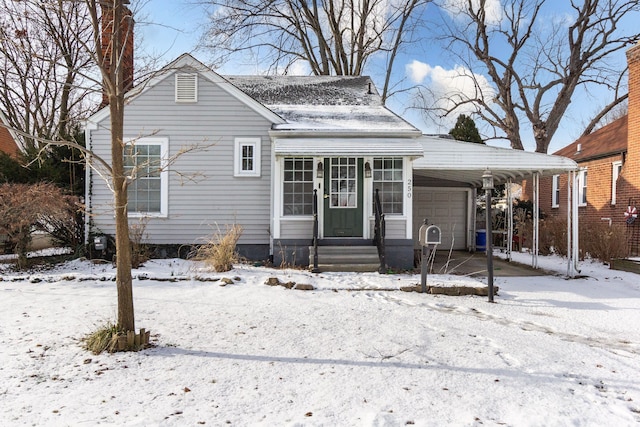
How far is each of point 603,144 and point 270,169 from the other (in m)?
13.3

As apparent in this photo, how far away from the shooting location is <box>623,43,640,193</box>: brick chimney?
42.8 feet

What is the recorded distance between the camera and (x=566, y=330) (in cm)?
547

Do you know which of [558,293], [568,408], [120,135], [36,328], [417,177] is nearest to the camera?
[568,408]

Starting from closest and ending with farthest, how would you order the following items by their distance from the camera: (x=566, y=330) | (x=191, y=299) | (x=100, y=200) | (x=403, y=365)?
(x=403, y=365)
(x=566, y=330)
(x=191, y=299)
(x=100, y=200)

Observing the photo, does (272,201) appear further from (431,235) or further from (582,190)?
(582,190)

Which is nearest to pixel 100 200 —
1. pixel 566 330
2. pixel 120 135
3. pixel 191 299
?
pixel 191 299

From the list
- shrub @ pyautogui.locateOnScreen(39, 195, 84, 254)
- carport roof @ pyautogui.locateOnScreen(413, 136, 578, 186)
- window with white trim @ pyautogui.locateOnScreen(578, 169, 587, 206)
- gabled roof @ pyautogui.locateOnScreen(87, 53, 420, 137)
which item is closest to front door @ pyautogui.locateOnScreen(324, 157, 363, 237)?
gabled roof @ pyautogui.locateOnScreen(87, 53, 420, 137)

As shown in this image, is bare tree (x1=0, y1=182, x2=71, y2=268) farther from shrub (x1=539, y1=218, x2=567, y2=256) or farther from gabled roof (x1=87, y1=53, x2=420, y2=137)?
shrub (x1=539, y1=218, x2=567, y2=256)

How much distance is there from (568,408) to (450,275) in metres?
5.93

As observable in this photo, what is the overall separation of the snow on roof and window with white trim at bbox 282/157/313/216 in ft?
2.77

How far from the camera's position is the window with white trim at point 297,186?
1028cm

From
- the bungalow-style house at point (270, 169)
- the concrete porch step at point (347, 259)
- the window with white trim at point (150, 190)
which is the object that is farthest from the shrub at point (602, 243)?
the window with white trim at point (150, 190)

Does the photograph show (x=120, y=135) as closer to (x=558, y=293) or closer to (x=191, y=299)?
(x=191, y=299)

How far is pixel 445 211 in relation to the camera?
14.9 meters
